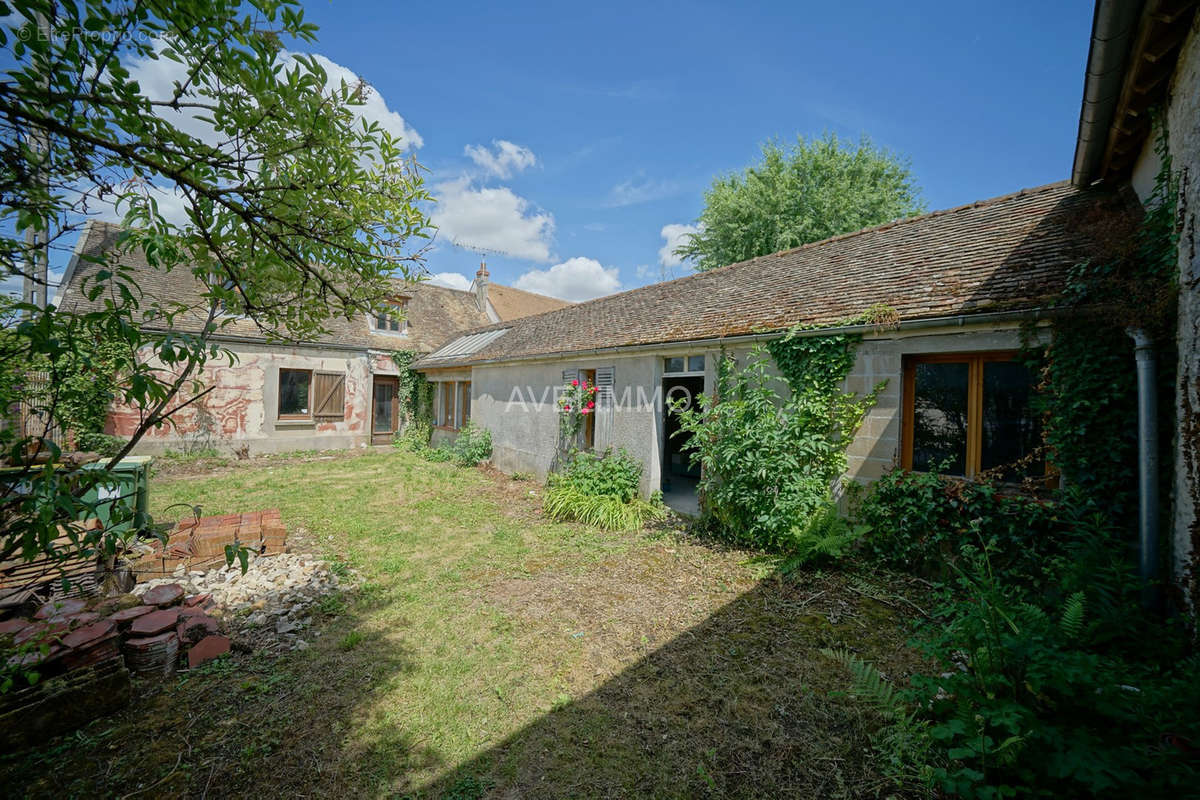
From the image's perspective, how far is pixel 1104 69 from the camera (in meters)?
3.80

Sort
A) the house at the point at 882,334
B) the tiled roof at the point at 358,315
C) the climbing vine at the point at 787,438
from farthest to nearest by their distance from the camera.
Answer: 1. the tiled roof at the point at 358,315
2. the climbing vine at the point at 787,438
3. the house at the point at 882,334

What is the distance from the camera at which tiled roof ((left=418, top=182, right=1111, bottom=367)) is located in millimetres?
5168

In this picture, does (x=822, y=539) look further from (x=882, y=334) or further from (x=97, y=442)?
(x=97, y=442)

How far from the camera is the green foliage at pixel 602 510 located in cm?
754

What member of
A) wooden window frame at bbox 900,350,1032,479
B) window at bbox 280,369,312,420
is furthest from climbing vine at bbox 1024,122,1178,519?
window at bbox 280,369,312,420

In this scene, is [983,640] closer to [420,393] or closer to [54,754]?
[54,754]

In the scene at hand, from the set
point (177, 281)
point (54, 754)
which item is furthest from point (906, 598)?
point (177, 281)

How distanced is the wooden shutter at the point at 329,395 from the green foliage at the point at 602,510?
1007 centimetres

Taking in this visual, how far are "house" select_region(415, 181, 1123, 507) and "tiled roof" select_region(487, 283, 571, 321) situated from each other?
13.4 m

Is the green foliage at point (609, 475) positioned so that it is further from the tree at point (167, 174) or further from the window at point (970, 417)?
the tree at point (167, 174)

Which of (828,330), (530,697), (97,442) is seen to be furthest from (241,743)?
(97,442)

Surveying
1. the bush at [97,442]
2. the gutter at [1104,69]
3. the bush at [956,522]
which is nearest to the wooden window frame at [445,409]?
the bush at [97,442]

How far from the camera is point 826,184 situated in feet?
65.0

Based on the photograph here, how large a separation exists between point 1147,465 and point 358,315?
1565 cm
